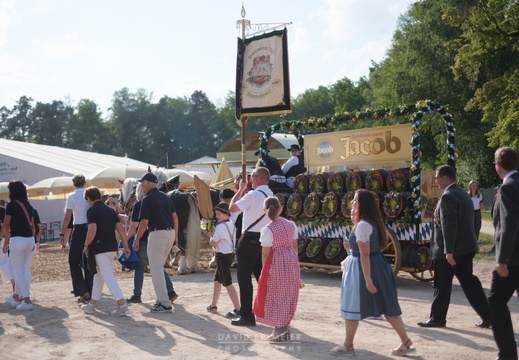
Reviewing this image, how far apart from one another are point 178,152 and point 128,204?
81513 millimetres

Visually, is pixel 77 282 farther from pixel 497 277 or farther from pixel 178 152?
pixel 178 152

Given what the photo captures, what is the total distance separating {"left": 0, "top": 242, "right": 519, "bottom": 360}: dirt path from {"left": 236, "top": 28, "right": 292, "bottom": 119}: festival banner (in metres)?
4.37

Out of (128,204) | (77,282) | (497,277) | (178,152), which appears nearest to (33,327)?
(77,282)

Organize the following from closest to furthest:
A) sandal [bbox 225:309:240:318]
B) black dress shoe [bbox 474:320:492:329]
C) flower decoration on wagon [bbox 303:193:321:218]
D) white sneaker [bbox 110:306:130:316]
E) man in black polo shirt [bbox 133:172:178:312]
→ 1. black dress shoe [bbox 474:320:492:329]
2. sandal [bbox 225:309:240:318]
3. white sneaker [bbox 110:306:130:316]
4. man in black polo shirt [bbox 133:172:178:312]
5. flower decoration on wagon [bbox 303:193:321:218]

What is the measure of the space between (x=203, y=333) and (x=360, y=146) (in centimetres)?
595

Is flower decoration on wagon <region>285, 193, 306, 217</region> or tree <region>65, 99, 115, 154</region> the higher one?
tree <region>65, 99, 115, 154</region>

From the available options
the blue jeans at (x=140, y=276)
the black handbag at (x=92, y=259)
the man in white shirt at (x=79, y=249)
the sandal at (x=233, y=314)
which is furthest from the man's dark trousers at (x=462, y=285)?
the man in white shirt at (x=79, y=249)

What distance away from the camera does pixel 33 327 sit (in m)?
7.75

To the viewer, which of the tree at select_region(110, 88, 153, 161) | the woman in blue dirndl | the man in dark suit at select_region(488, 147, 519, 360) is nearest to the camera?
the man in dark suit at select_region(488, 147, 519, 360)

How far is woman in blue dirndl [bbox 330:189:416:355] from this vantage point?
5.90 m

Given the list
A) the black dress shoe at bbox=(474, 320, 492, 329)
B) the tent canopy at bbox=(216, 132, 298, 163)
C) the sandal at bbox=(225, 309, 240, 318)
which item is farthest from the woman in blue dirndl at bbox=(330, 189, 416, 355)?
the tent canopy at bbox=(216, 132, 298, 163)

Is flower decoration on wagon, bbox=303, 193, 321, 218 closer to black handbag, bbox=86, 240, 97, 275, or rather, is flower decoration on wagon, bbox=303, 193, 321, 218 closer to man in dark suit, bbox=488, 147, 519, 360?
black handbag, bbox=86, 240, 97, 275

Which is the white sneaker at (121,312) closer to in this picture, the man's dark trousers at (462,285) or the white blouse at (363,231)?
the white blouse at (363,231)

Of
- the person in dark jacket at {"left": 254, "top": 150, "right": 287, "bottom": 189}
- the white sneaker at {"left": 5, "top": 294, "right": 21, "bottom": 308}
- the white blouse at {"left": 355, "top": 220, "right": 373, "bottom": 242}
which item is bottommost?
the white sneaker at {"left": 5, "top": 294, "right": 21, "bottom": 308}
